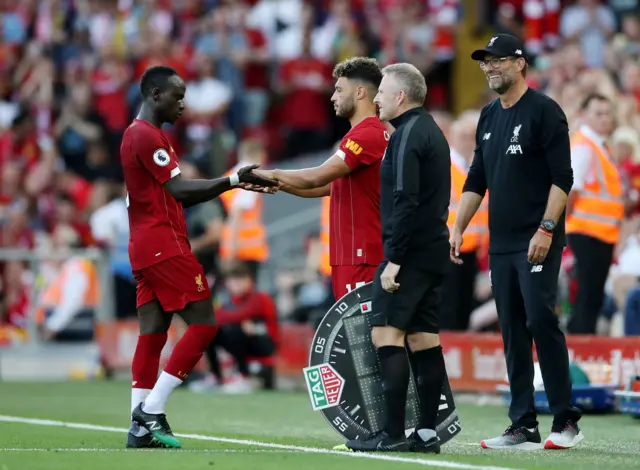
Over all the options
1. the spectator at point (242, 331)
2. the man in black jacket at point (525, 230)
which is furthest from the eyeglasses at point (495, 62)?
the spectator at point (242, 331)

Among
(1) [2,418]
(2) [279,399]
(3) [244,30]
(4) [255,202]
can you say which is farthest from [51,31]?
(1) [2,418]

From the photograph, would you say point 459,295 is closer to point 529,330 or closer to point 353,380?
point 529,330

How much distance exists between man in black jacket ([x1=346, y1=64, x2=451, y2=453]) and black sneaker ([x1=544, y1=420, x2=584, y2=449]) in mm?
744

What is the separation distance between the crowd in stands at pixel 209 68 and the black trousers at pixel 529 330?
30.5ft

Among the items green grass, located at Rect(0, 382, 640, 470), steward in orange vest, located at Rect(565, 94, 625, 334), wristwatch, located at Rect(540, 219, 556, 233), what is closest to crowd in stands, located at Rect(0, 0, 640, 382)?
green grass, located at Rect(0, 382, 640, 470)

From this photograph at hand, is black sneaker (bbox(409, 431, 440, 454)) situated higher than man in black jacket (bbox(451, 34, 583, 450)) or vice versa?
man in black jacket (bbox(451, 34, 583, 450))

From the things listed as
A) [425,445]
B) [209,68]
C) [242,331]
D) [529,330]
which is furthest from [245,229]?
[425,445]

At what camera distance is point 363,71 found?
8.62m

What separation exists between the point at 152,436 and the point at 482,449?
190 centimetres

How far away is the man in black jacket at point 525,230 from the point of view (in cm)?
836

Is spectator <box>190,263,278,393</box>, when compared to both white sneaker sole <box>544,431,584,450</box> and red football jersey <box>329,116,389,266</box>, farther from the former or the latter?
white sneaker sole <box>544,431,584,450</box>

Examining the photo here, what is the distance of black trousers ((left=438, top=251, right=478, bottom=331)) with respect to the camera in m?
12.7

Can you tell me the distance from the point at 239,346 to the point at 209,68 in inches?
292

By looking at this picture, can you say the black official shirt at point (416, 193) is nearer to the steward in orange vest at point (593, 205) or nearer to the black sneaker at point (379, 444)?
the black sneaker at point (379, 444)
